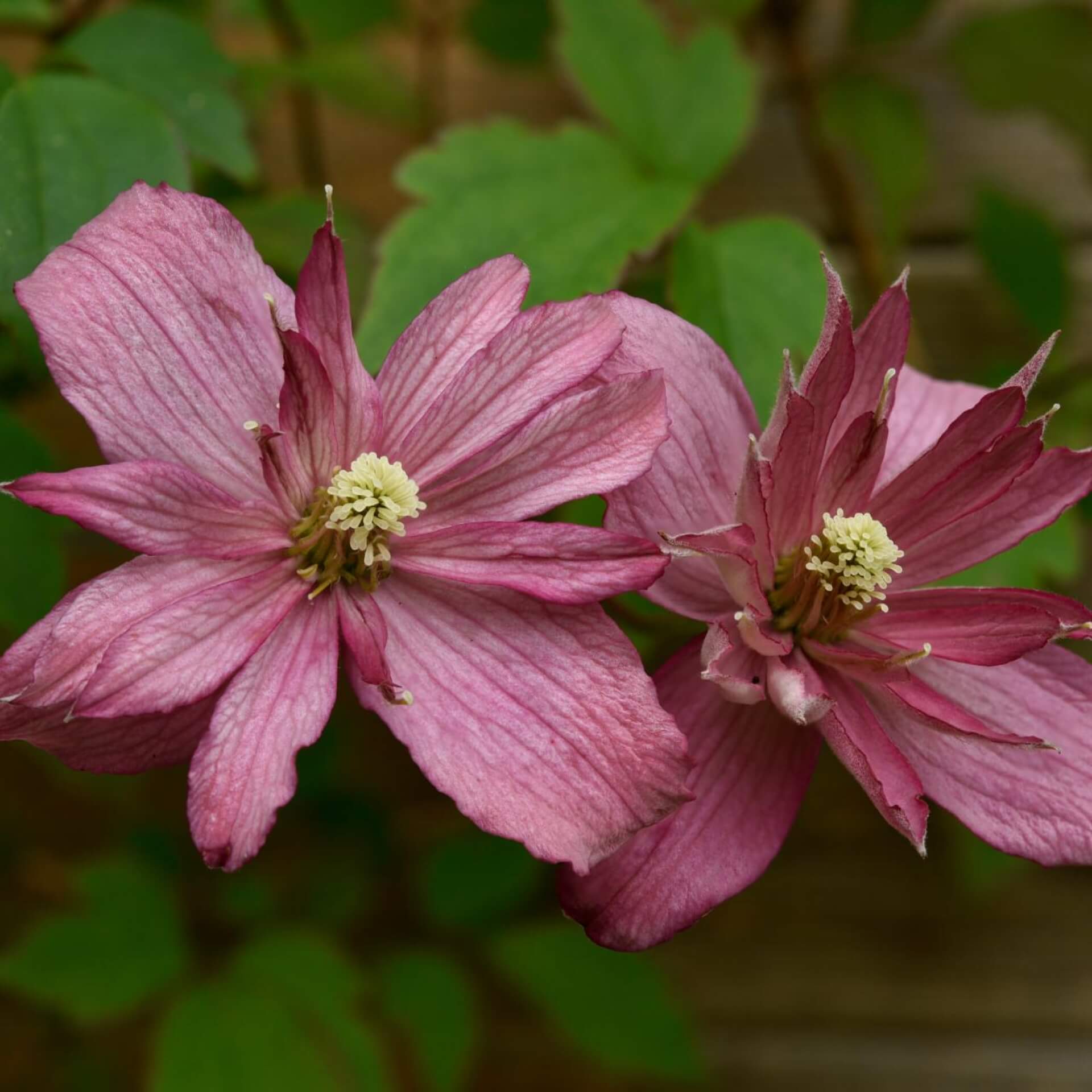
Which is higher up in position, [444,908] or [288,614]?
[288,614]

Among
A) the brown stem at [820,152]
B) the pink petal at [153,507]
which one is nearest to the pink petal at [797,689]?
the pink petal at [153,507]

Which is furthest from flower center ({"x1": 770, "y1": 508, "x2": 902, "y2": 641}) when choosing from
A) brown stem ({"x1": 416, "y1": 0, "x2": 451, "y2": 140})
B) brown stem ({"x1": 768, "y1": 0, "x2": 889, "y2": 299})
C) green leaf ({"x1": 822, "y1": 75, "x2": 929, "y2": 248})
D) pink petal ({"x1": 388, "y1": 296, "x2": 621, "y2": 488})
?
brown stem ({"x1": 416, "y1": 0, "x2": 451, "y2": 140})

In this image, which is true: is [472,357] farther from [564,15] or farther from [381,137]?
[381,137]

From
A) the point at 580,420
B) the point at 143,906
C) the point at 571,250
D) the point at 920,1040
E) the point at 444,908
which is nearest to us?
the point at 580,420

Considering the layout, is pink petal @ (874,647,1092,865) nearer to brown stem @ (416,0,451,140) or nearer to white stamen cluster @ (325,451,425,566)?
white stamen cluster @ (325,451,425,566)

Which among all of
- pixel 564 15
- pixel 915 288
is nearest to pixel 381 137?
pixel 564 15

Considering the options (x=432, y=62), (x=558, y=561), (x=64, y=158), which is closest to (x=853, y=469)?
(x=558, y=561)
